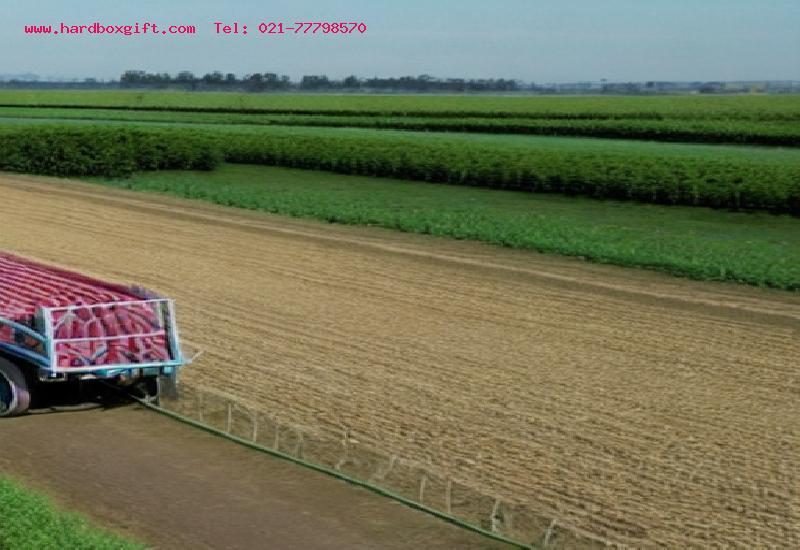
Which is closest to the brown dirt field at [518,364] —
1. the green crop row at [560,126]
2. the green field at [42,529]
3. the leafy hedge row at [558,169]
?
the green field at [42,529]

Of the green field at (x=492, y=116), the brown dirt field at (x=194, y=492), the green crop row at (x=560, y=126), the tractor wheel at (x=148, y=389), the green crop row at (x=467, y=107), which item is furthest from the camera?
the green crop row at (x=467, y=107)

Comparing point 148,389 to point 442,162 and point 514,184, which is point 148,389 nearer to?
point 514,184

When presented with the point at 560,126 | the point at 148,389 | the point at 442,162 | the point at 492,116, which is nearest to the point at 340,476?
the point at 148,389

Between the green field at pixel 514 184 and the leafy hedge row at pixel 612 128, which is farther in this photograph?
the leafy hedge row at pixel 612 128


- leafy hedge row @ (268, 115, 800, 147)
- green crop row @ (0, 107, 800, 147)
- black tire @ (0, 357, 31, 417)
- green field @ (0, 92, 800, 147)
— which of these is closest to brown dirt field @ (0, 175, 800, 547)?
black tire @ (0, 357, 31, 417)

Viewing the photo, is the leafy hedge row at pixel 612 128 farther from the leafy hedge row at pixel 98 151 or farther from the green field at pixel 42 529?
the green field at pixel 42 529

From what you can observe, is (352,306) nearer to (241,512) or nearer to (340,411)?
(340,411)
